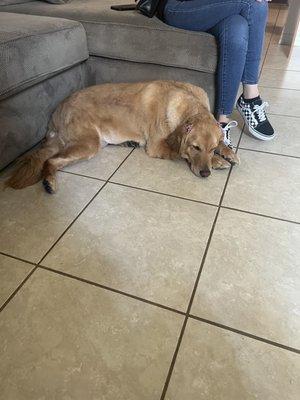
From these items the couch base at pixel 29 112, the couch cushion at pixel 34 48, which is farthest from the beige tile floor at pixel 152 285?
the couch cushion at pixel 34 48

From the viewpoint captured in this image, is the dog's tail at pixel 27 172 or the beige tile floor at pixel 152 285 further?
the dog's tail at pixel 27 172

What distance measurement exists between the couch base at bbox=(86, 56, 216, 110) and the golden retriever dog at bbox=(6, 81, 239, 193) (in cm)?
15

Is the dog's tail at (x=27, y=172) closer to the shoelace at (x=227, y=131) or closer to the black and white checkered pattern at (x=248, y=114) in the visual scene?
the shoelace at (x=227, y=131)

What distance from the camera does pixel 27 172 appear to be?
161 cm

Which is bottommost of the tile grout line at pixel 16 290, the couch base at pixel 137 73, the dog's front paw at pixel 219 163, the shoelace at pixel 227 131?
the tile grout line at pixel 16 290

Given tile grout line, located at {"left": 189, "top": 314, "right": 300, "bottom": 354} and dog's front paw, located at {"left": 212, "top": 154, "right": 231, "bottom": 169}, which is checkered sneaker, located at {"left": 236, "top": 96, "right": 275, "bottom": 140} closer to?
dog's front paw, located at {"left": 212, "top": 154, "right": 231, "bottom": 169}

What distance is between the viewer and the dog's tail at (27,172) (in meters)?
1.59

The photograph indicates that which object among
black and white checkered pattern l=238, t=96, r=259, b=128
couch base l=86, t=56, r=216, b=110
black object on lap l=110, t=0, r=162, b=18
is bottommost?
black and white checkered pattern l=238, t=96, r=259, b=128

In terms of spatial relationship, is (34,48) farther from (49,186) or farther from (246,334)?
(246,334)

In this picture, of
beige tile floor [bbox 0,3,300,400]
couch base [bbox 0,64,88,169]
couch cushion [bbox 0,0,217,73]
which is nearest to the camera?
beige tile floor [bbox 0,3,300,400]

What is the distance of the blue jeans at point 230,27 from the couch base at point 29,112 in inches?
30.3

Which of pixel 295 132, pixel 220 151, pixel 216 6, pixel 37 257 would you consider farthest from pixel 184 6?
pixel 37 257

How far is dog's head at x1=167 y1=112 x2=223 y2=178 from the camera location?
161 centimetres

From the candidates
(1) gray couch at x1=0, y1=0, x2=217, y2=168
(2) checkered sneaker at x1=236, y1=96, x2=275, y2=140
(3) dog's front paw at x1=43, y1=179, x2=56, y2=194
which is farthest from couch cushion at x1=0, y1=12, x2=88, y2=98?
(2) checkered sneaker at x1=236, y1=96, x2=275, y2=140
